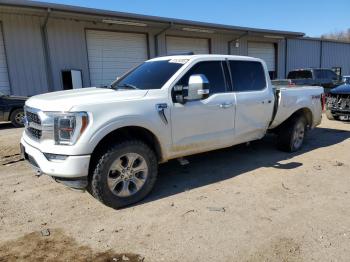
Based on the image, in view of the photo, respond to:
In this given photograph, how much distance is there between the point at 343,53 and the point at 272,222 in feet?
104

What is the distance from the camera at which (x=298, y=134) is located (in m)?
6.77

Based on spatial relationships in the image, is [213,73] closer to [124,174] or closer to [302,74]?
[124,174]

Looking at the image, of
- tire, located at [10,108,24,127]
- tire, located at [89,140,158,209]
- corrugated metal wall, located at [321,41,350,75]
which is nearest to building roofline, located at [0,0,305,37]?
tire, located at [10,108,24,127]

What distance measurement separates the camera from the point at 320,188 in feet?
15.3

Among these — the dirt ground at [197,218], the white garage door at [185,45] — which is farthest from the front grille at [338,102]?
the white garage door at [185,45]

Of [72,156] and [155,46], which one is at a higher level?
[155,46]

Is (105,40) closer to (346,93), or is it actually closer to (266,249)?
(346,93)

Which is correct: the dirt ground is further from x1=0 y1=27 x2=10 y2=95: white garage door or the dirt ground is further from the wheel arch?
x1=0 y1=27 x2=10 y2=95: white garage door

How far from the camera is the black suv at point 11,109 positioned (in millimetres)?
10703

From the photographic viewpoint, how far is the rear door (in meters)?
5.35

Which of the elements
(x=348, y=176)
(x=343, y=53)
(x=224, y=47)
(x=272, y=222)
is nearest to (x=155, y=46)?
(x=224, y=47)

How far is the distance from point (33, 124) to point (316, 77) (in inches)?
617

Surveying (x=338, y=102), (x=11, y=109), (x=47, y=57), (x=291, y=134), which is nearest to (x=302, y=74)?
(x=338, y=102)

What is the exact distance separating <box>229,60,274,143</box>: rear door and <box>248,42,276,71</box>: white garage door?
1723 cm
